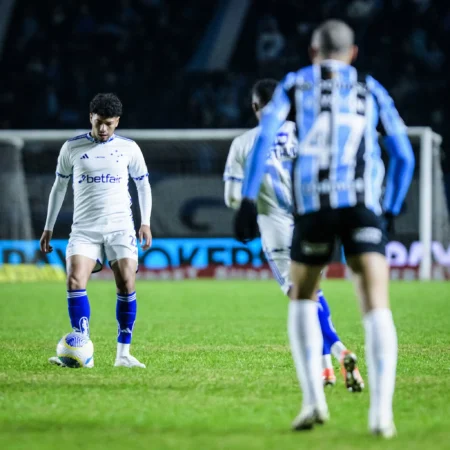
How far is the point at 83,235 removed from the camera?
287 inches

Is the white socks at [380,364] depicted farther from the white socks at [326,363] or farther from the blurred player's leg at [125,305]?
the blurred player's leg at [125,305]

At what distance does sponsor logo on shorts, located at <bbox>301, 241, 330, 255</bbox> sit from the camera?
443 centimetres

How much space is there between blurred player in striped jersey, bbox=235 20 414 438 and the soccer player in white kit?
2.87 meters

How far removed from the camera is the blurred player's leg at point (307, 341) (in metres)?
4.47

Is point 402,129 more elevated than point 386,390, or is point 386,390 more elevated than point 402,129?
point 402,129

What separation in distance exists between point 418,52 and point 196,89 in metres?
5.63

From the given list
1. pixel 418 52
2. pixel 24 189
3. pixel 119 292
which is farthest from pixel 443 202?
pixel 119 292

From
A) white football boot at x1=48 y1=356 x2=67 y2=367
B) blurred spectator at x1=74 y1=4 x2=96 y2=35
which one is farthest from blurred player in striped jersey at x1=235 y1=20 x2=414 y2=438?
blurred spectator at x1=74 y1=4 x2=96 y2=35

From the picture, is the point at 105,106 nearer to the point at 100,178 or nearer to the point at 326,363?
the point at 100,178

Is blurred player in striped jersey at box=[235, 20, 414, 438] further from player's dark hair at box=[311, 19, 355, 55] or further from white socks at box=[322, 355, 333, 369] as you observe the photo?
white socks at box=[322, 355, 333, 369]

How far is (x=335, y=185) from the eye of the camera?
439cm

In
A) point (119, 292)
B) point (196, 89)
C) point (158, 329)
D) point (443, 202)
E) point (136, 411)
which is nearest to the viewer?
point (136, 411)

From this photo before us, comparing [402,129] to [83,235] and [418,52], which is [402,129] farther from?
[418,52]

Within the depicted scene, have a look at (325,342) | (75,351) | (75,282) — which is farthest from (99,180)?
(325,342)
